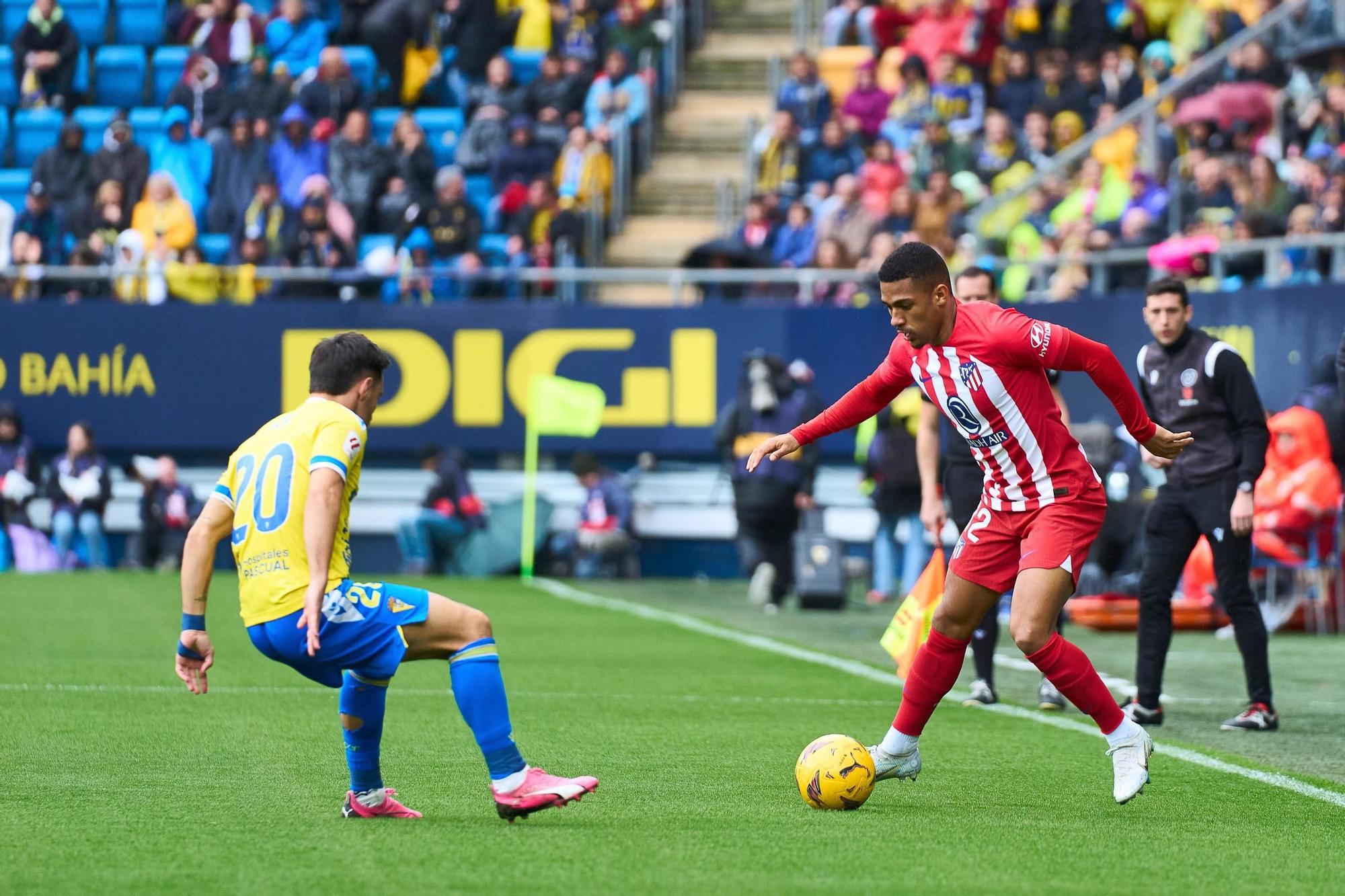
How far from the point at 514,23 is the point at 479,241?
442 cm

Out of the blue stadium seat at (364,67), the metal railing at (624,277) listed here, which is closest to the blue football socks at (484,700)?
the metal railing at (624,277)

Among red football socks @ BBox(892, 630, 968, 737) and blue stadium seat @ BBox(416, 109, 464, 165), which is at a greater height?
blue stadium seat @ BBox(416, 109, 464, 165)

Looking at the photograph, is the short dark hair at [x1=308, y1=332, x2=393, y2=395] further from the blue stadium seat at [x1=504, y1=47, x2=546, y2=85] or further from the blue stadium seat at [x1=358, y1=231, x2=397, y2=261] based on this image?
the blue stadium seat at [x1=504, y1=47, x2=546, y2=85]

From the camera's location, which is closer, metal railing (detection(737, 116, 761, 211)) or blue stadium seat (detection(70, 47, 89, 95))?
metal railing (detection(737, 116, 761, 211))

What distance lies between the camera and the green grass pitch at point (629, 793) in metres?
5.49

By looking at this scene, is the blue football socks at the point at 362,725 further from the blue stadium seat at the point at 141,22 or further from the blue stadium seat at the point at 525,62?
the blue stadium seat at the point at 141,22

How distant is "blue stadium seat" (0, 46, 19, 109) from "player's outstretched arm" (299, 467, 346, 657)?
21.6 metres

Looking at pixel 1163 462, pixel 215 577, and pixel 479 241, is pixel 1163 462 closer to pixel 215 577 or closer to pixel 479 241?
pixel 215 577

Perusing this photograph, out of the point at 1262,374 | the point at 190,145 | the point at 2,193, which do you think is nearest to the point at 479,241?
the point at 190,145

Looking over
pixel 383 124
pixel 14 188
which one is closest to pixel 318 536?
pixel 383 124

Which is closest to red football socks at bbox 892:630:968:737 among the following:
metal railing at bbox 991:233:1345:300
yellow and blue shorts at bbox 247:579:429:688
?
yellow and blue shorts at bbox 247:579:429:688

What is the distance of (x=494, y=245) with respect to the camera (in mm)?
22375

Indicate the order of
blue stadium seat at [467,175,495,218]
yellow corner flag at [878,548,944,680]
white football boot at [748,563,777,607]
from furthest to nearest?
blue stadium seat at [467,175,495,218]
white football boot at [748,563,777,607]
yellow corner flag at [878,548,944,680]

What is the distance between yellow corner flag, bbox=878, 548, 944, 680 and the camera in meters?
10.0
